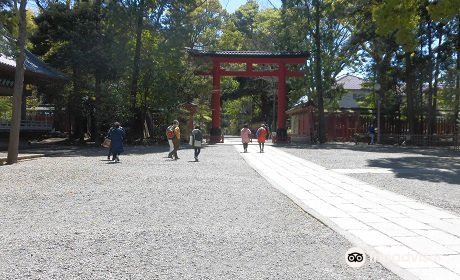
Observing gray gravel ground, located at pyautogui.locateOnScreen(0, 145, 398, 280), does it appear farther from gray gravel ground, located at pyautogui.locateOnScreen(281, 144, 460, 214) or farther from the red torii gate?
the red torii gate

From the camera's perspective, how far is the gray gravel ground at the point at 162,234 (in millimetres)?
4316

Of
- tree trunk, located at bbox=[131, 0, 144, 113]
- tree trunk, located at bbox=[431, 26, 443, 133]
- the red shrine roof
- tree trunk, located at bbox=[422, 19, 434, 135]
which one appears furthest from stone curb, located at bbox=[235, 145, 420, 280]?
tree trunk, located at bbox=[431, 26, 443, 133]

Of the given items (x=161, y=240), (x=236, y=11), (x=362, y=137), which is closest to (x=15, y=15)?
(x=161, y=240)

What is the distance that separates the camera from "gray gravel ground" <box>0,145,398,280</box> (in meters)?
4.32

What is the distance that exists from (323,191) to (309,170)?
432 cm

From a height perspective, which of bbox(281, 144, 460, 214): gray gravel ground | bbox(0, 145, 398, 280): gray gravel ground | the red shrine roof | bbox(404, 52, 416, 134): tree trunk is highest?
the red shrine roof

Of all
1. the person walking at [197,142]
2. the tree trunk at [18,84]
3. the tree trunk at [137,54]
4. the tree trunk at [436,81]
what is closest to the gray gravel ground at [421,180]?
the person walking at [197,142]

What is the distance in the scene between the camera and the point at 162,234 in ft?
18.5

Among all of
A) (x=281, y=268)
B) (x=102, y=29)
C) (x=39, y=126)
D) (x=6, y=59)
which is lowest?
(x=281, y=268)

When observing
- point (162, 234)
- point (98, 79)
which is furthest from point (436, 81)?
point (162, 234)

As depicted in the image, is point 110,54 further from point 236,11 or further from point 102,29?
point 236,11

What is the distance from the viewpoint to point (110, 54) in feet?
87.4

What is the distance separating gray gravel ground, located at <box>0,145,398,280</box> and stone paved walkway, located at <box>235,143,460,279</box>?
274mm

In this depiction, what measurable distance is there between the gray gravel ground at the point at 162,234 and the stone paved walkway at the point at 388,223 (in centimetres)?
27
